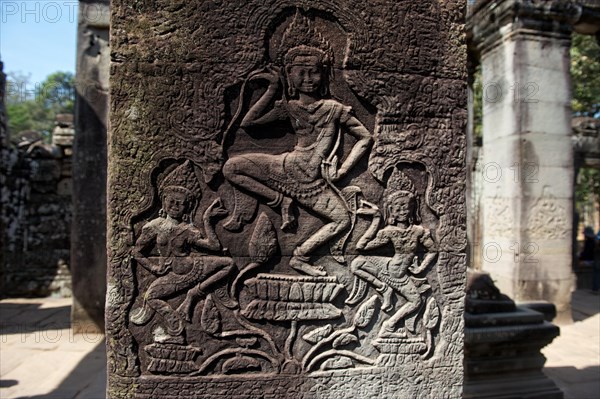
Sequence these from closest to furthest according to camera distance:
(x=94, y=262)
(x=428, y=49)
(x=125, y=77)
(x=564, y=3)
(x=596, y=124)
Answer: (x=125, y=77) → (x=428, y=49) → (x=94, y=262) → (x=564, y=3) → (x=596, y=124)

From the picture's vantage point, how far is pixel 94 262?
20.1 feet

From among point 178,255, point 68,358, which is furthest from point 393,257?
point 68,358

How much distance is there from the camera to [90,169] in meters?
6.01

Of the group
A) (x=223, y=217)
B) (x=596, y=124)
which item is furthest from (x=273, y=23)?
(x=596, y=124)

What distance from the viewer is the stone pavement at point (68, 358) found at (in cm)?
417

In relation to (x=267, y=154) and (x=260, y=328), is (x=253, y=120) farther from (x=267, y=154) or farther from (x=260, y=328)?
(x=260, y=328)

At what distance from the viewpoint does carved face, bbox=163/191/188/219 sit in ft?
6.98

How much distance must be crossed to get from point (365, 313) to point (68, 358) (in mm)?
4361

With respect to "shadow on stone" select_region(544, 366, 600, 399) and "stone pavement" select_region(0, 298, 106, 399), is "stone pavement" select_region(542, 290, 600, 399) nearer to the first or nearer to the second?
"shadow on stone" select_region(544, 366, 600, 399)

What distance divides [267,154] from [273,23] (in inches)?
26.0

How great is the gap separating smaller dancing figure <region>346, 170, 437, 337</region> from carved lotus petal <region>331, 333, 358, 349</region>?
0.16m

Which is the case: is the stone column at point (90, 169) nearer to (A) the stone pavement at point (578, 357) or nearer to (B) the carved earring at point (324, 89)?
(B) the carved earring at point (324, 89)

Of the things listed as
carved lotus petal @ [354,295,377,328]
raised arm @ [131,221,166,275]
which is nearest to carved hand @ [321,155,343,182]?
carved lotus petal @ [354,295,377,328]

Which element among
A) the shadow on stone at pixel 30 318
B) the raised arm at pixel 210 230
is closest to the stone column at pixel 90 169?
the shadow on stone at pixel 30 318
